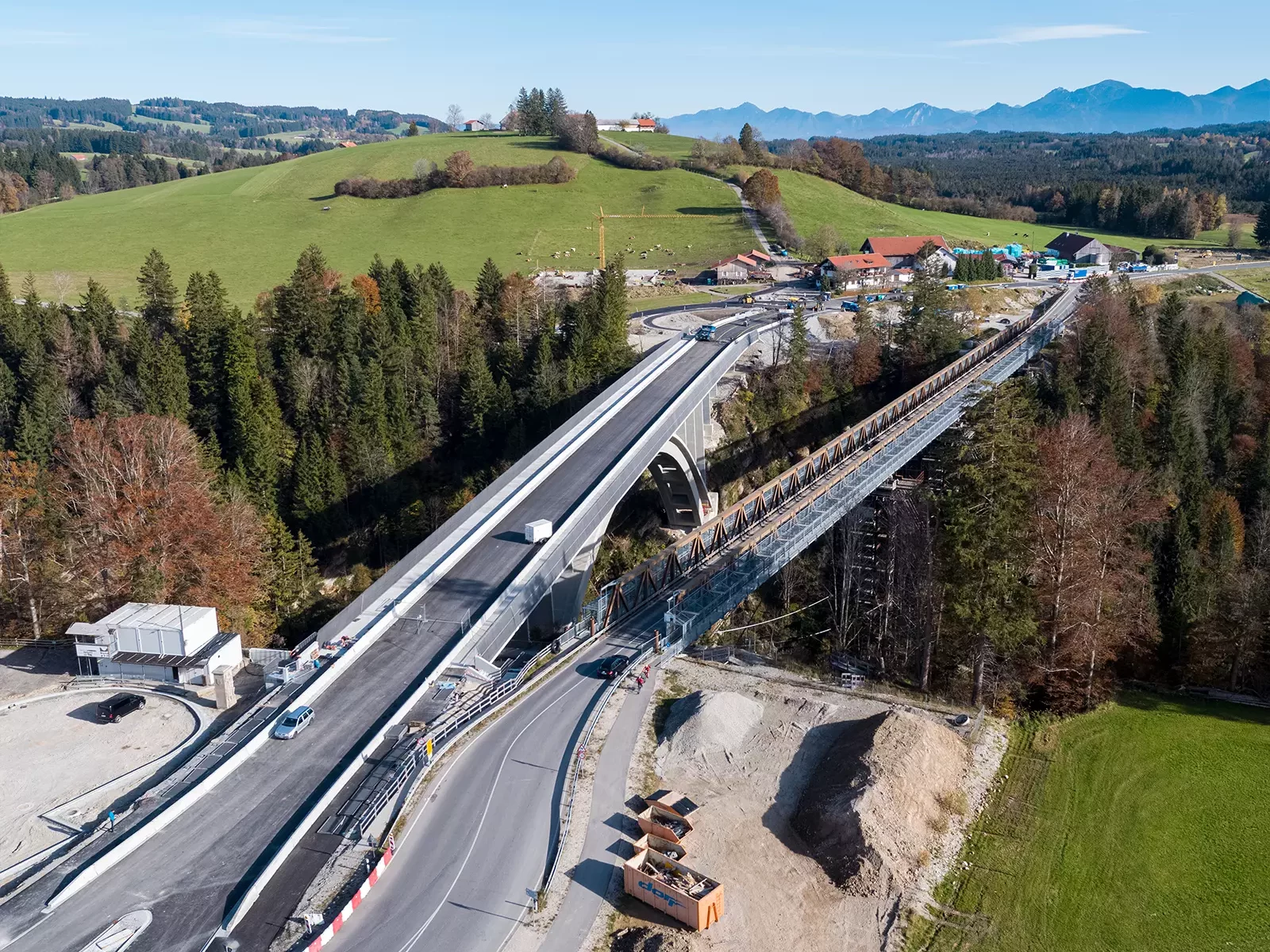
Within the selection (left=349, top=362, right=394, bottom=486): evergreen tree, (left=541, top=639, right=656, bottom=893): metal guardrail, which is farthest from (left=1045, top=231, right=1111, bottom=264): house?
(left=541, top=639, right=656, bottom=893): metal guardrail

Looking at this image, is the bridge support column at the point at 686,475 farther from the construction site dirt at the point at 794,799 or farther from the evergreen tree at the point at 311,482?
the construction site dirt at the point at 794,799

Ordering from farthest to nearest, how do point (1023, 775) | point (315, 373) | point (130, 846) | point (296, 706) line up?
point (315, 373), point (1023, 775), point (296, 706), point (130, 846)

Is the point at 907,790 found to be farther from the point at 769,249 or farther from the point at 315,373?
the point at 769,249

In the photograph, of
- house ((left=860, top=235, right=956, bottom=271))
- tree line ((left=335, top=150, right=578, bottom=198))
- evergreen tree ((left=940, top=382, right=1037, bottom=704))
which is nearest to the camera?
evergreen tree ((left=940, top=382, right=1037, bottom=704))

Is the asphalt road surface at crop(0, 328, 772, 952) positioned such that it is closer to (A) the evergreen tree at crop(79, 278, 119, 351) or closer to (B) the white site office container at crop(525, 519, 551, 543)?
(B) the white site office container at crop(525, 519, 551, 543)

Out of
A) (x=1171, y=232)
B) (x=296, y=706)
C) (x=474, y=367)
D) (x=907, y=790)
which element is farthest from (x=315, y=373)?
(x=1171, y=232)

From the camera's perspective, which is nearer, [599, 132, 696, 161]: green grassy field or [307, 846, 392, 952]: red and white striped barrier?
[307, 846, 392, 952]: red and white striped barrier

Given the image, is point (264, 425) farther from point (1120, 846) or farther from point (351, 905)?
point (1120, 846)
